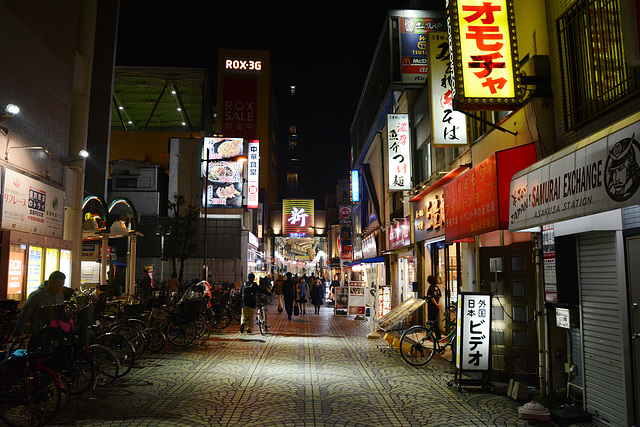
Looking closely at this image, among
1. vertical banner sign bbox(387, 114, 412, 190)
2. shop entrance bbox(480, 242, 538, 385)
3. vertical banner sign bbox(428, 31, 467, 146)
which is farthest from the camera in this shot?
vertical banner sign bbox(387, 114, 412, 190)

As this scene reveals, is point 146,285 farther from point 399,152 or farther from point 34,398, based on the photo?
point 34,398

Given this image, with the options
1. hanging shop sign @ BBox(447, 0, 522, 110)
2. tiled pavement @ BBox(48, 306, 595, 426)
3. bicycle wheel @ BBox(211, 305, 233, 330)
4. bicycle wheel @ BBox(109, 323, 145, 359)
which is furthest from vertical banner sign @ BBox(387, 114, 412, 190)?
bicycle wheel @ BBox(109, 323, 145, 359)

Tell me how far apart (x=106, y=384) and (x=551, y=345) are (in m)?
7.44

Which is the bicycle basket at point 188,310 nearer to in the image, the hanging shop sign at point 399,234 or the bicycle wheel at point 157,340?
the bicycle wheel at point 157,340

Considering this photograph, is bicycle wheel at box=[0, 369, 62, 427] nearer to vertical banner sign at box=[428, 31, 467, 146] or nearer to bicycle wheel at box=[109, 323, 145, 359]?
bicycle wheel at box=[109, 323, 145, 359]

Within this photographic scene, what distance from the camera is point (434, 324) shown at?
444 inches

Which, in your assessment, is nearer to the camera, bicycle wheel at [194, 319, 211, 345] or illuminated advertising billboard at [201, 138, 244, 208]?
bicycle wheel at [194, 319, 211, 345]

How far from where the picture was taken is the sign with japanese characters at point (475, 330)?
8.83m

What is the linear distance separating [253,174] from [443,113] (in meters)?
30.1

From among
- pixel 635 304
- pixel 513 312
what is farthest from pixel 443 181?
pixel 635 304

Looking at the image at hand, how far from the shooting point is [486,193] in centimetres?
988

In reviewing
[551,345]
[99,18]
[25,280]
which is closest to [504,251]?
[551,345]

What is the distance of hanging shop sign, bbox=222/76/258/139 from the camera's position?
64.3 meters

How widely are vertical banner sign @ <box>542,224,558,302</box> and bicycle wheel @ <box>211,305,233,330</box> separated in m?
12.2
